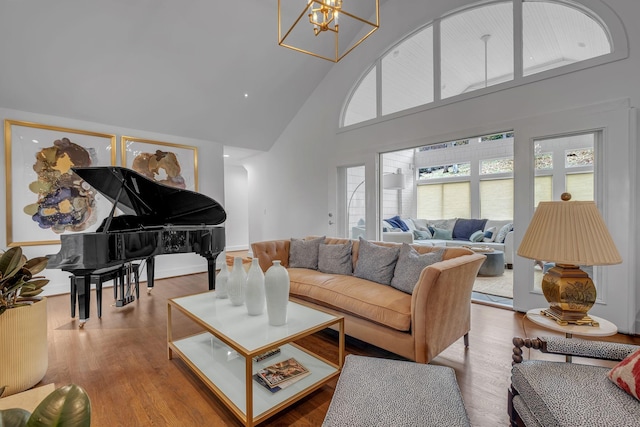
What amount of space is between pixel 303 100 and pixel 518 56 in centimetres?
360

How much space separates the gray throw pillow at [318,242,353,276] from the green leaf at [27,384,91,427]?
106 inches

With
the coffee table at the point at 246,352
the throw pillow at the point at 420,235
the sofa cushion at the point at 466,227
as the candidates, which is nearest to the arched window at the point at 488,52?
the throw pillow at the point at 420,235

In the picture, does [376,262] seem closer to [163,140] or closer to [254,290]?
[254,290]

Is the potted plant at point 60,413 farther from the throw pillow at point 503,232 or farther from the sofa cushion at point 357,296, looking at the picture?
the throw pillow at point 503,232

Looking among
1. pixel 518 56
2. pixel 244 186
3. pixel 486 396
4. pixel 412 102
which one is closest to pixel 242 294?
pixel 486 396

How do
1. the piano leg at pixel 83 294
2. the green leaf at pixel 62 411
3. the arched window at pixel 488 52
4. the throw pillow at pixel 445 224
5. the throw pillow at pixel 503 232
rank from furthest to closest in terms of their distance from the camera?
the throw pillow at pixel 445 224 → the throw pillow at pixel 503 232 → the arched window at pixel 488 52 → the piano leg at pixel 83 294 → the green leaf at pixel 62 411

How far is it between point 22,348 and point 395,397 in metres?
2.41

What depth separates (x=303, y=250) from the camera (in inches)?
137

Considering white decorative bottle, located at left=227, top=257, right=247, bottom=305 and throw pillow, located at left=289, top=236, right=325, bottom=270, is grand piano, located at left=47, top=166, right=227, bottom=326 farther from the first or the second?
white decorative bottle, located at left=227, top=257, right=247, bottom=305

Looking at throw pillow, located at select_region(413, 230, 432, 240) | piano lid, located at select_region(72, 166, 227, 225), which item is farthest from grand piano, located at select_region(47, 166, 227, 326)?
throw pillow, located at select_region(413, 230, 432, 240)

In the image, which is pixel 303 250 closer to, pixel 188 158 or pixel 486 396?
pixel 486 396

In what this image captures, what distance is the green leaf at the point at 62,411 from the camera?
1.36ft

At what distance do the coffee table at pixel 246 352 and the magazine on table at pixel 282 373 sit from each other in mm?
33

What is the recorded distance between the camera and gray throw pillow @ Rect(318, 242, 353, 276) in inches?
121
